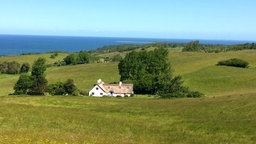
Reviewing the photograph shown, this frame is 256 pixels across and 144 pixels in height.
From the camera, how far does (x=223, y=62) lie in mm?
124750

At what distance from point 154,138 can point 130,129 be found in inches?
174

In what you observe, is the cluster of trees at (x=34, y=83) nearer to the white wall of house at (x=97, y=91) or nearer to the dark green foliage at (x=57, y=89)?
the dark green foliage at (x=57, y=89)

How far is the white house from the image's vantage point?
87875 millimetres

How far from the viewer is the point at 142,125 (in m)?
34.2

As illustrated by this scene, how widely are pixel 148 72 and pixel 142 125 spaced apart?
6666 centimetres

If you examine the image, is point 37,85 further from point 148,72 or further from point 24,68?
point 24,68

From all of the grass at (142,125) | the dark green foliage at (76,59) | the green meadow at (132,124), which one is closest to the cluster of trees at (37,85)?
the green meadow at (132,124)

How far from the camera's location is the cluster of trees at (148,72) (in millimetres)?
91625

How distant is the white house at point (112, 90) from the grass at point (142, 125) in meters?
41.8

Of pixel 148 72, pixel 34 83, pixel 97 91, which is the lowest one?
pixel 97 91

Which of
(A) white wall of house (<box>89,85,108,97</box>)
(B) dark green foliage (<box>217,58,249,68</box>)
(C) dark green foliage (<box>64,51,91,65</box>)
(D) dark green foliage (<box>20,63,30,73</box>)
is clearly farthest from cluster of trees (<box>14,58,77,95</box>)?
(C) dark green foliage (<box>64,51,91,65</box>)

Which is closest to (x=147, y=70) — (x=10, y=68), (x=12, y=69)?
(x=12, y=69)

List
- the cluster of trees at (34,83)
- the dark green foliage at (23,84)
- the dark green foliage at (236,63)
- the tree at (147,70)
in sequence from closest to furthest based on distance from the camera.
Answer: the cluster of trees at (34,83)
the dark green foliage at (23,84)
the tree at (147,70)
the dark green foliage at (236,63)

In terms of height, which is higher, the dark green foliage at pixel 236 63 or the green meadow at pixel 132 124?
the green meadow at pixel 132 124
